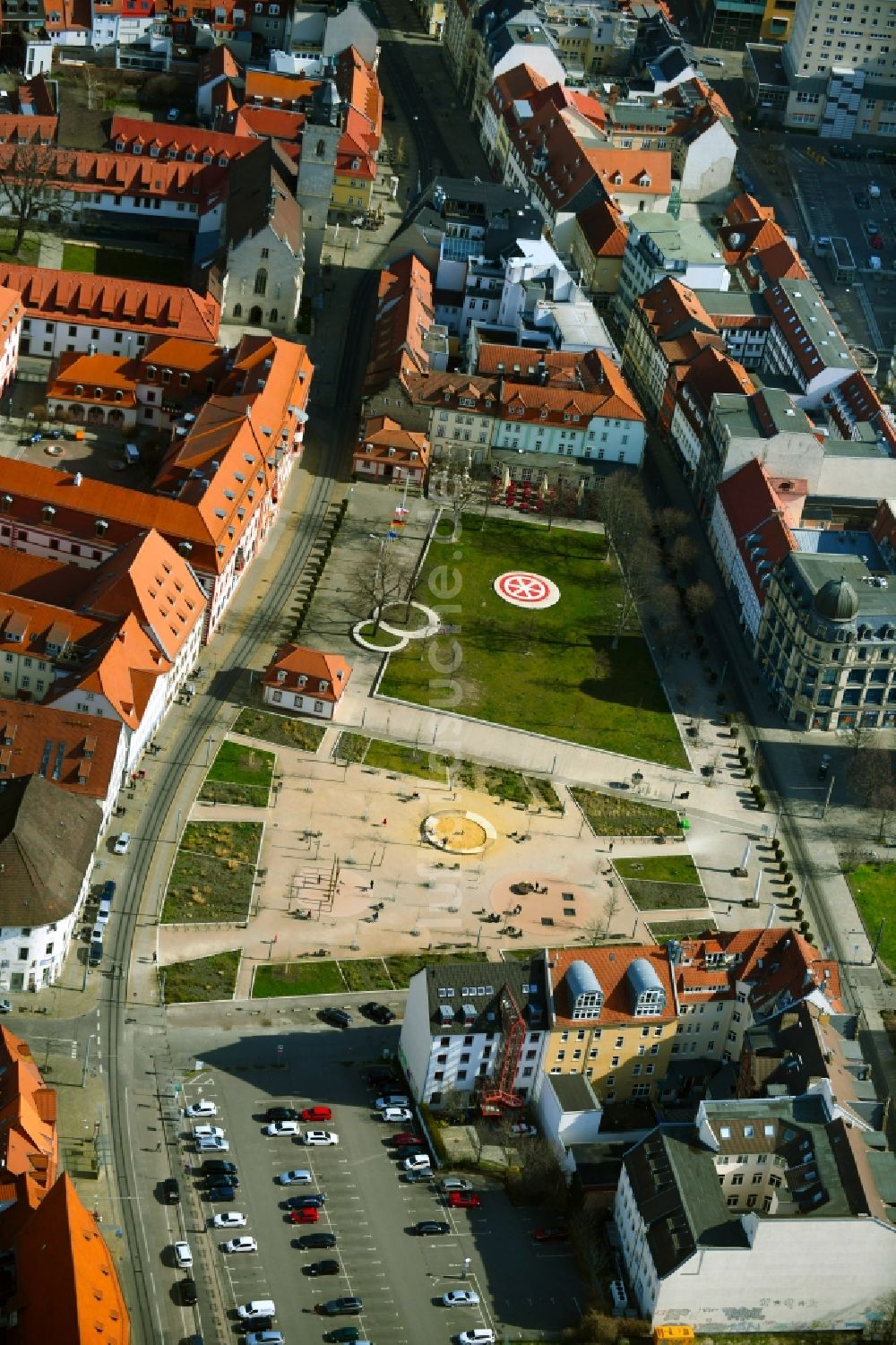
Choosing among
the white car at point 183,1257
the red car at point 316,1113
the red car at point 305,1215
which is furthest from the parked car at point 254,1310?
the red car at point 316,1113

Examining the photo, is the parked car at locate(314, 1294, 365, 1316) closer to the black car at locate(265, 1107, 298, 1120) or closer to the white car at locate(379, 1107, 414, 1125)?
the black car at locate(265, 1107, 298, 1120)

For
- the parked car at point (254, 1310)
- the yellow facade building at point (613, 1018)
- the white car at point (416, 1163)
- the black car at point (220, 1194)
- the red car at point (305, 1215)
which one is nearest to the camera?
the parked car at point (254, 1310)

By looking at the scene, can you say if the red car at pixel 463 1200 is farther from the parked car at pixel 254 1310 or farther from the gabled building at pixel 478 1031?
the parked car at pixel 254 1310

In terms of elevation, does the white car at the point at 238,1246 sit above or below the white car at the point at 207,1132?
below

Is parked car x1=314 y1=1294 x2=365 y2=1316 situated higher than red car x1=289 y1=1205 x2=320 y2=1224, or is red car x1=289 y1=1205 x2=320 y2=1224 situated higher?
red car x1=289 y1=1205 x2=320 y2=1224

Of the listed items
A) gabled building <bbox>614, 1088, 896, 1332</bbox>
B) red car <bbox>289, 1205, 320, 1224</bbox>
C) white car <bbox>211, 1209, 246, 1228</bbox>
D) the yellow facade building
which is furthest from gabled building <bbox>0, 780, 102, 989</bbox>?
gabled building <bbox>614, 1088, 896, 1332</bbox>
